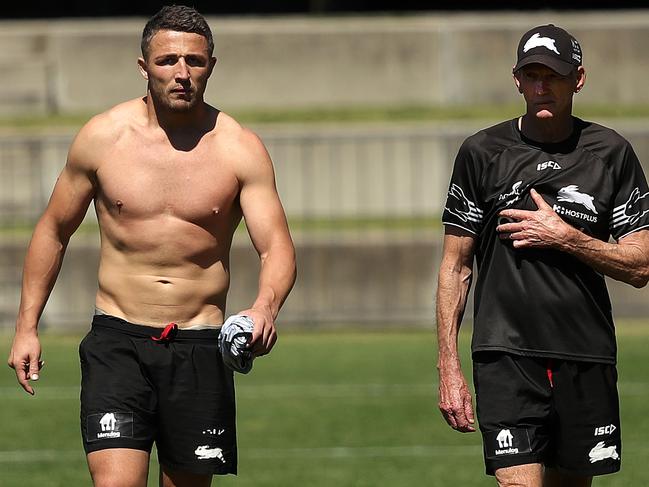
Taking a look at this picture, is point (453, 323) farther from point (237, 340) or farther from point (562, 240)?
point (237, 340)

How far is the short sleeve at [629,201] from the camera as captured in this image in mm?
6590

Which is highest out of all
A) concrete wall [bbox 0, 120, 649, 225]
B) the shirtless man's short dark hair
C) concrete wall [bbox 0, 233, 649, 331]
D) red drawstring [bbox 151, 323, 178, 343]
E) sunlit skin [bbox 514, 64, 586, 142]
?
concrete wall [bbox 0, 120, 649, 225]

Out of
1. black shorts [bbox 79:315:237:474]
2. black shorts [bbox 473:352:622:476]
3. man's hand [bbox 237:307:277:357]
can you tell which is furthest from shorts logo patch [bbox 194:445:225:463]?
black shorts [bbox 473:352:622:476]

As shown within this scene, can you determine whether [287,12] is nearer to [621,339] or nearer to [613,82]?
[613,82]

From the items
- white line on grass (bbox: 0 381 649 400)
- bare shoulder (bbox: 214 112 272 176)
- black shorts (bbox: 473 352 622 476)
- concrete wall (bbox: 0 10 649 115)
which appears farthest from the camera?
concrete wall (bbox: 0 10 649 115)

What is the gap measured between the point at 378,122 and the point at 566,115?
53.4 feet

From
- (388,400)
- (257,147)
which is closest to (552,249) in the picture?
(257,147)

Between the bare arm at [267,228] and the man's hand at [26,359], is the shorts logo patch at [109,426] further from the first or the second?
the bare arm at [267,228]

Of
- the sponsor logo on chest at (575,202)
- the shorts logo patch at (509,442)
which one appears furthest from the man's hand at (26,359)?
the sponsor logo on chest at (575,202)

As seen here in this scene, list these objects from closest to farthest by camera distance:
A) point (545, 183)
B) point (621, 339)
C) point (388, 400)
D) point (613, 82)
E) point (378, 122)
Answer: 1. point (545, 183)
2. point (388, 400)
3. point (621, 339)
4. point (378, 122)
5. point (613, 82)

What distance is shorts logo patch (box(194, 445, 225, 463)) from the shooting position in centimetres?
682

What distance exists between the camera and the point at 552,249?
6.54 m

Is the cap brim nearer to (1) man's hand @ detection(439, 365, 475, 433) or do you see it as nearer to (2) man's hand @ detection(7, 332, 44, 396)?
(1) man's hand @ detection(439, 365, 475, 433)

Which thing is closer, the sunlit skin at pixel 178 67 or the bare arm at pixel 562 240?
the bare arm at pixel 562 240
